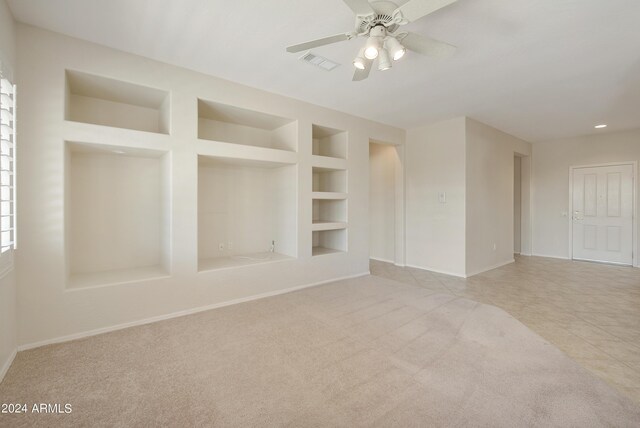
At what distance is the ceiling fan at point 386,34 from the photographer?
5.90ft

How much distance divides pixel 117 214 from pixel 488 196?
5862mm

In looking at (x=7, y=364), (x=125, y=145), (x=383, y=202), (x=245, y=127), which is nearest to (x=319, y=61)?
(x=245, y=127)

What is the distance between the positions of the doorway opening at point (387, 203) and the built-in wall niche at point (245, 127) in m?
2.11

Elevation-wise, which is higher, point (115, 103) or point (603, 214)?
point (115, 103)

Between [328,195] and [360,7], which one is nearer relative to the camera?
[360,7]

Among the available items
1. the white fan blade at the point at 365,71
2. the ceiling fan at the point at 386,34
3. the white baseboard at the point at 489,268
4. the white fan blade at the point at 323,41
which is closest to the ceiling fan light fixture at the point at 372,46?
the ceiling fan at the point at 386,34

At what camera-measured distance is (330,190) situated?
4902mm

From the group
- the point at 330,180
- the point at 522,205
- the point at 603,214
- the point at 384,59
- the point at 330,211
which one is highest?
the point at 384,59

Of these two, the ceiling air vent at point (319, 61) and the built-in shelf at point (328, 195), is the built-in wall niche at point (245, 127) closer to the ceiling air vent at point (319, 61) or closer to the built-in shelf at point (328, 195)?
the built-in shelf at point (328, 195)

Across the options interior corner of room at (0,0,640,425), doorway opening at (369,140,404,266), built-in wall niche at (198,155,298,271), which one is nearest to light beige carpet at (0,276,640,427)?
interior corner of room at (0,0,640,425)

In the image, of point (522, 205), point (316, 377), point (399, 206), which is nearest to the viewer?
point (316, 377)

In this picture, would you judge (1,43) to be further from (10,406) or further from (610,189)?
(610,189)

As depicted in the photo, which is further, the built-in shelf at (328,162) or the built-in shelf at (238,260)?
the built-in shelf at (328,162)

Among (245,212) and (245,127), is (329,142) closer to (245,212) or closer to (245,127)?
(245,127)
